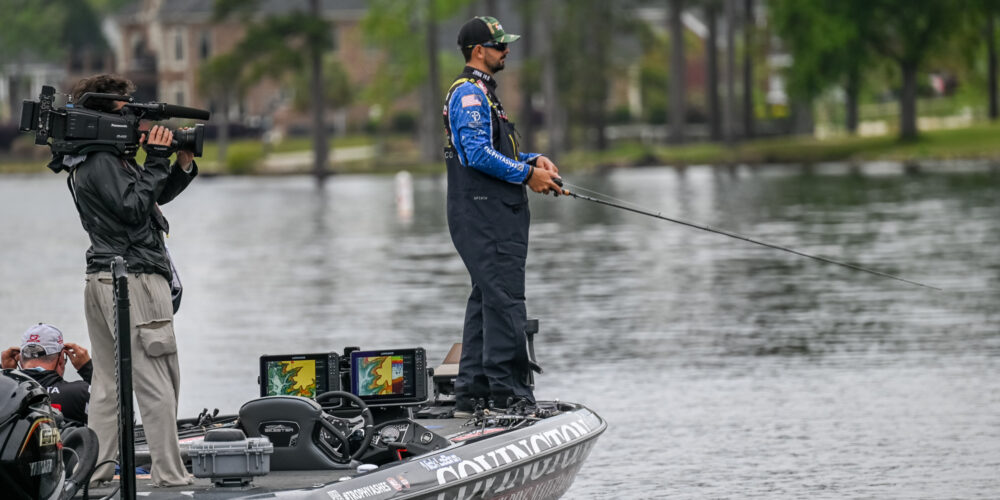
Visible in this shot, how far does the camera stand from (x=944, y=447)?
11586mm

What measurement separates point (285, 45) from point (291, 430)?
2434 inches

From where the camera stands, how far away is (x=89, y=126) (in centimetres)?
786

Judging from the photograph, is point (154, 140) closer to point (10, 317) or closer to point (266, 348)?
point (266, 348)

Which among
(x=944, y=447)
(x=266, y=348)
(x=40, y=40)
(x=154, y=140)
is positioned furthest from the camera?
(x=40, y=40)

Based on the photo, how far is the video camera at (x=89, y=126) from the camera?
7836 mm

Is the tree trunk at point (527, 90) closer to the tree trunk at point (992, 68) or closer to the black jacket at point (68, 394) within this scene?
the tree trunk at point (992, 68)

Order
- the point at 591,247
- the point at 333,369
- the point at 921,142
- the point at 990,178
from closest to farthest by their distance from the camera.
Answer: the point at 333,369, the point at 591,247, the point at 990,178, the point at 921,142

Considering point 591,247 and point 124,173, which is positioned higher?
point 124,173

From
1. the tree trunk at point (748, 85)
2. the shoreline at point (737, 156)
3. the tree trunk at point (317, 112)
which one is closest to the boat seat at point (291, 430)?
the shoreline at point (737, 156)

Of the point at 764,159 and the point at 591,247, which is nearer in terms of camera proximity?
the point at 591,247

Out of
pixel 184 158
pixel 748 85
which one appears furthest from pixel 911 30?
pixel 184 158

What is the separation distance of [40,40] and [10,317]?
308 feet

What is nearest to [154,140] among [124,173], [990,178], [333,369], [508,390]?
[124,173]

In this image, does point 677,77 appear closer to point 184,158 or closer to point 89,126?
point 184,158
